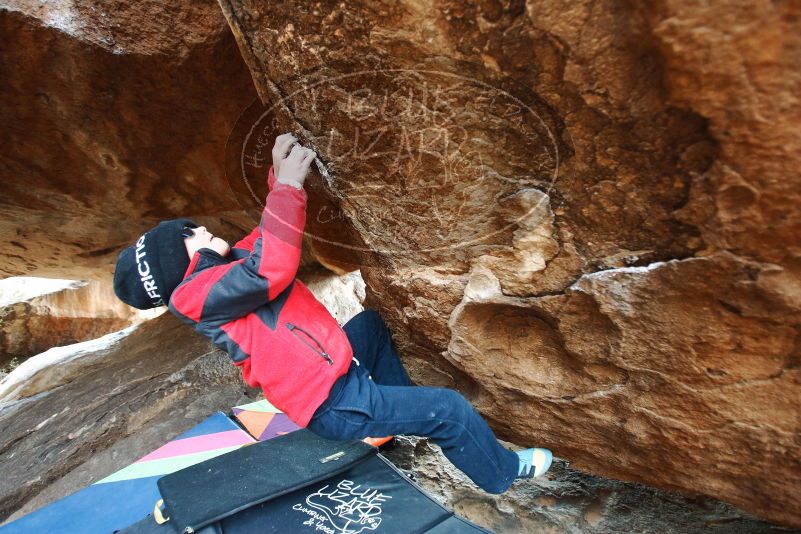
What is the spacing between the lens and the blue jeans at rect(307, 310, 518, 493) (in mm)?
1396

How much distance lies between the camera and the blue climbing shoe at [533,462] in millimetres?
1544

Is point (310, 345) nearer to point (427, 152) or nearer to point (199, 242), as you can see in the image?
point (199, 242)

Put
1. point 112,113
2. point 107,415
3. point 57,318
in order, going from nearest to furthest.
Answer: point 112,113
point 107,415
point 57,318

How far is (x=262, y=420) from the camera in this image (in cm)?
231

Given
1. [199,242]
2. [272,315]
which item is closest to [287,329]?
[272,315]

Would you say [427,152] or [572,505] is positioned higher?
[427,152]

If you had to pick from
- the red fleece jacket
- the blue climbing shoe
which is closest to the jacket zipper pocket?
the red fleece jacket

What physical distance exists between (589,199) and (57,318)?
6.04 metres

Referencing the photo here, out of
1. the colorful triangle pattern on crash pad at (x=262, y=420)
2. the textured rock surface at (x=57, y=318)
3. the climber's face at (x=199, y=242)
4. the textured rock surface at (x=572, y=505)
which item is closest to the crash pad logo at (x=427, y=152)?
the climber's face at (x=199, y=242)

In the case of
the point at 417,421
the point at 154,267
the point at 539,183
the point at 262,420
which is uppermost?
the point at 539,183

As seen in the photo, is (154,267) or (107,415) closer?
(154,267)

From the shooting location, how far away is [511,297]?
1383 mm

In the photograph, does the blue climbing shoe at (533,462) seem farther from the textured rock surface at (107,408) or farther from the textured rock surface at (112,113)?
the textured rock surface at (112,113)

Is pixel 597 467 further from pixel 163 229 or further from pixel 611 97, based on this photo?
pixel 163 229
